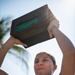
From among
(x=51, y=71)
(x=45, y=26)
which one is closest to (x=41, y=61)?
(x=51, y=71)

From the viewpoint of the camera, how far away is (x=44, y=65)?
166 centimetres

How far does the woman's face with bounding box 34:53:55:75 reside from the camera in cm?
164

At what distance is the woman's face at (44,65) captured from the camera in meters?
1.64

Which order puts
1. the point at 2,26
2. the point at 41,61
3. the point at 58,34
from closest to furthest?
1. the point at 58,34
2. the point at 41,61
3. the point at 2,26

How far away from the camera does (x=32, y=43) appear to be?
7.31 ft

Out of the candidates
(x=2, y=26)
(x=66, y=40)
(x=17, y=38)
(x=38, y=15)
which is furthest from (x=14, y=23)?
(x=2, y=26)

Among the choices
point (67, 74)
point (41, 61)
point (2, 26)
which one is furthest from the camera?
point (2, 26)

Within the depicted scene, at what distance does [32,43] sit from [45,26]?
1.00 ft

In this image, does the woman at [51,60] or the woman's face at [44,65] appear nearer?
the woman at [51,60]

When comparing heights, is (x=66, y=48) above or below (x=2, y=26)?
below

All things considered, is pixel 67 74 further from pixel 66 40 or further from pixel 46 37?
pixel 46 37

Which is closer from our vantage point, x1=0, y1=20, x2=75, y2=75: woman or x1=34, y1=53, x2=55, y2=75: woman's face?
x1=0, y1=20, x2=75, y2=75: woman

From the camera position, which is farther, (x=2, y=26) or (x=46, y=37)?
(x=2, y=26)

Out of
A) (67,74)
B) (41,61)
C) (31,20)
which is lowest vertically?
(67,74)
